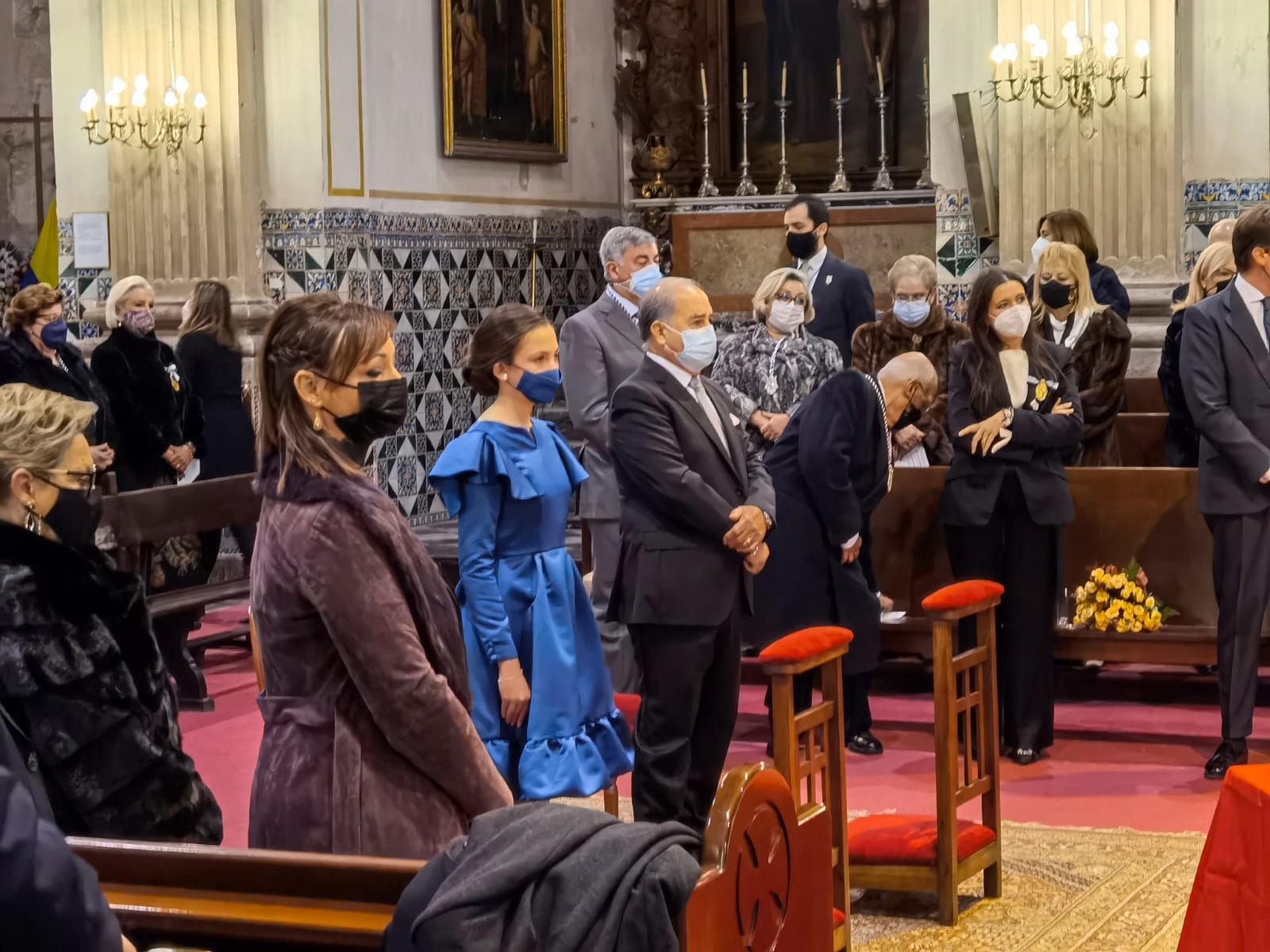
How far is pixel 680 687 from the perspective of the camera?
15.8ft

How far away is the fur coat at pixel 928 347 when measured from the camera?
7.30 meters

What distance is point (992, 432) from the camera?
600 centimetres

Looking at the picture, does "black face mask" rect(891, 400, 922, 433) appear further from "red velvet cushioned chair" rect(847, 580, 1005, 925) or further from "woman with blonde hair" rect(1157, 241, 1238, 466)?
"red velvet cushioned chair" rect(847, 580, 1005, 925)

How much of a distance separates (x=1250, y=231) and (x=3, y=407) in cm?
379

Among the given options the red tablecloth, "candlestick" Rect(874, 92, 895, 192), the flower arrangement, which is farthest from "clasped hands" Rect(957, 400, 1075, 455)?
"candlestick" Rect(874, 92, 895, 192)

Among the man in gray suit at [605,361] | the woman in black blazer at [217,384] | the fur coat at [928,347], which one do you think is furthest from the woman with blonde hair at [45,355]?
the fur coat at [928,347]

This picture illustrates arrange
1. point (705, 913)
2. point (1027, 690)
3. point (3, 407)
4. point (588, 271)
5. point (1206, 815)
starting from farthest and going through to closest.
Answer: point (588, 271), point (1027, 690), point (1206, 815), point (3, 407), point (705, 913)

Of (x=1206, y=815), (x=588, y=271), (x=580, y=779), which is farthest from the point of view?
(x=588, y=271)

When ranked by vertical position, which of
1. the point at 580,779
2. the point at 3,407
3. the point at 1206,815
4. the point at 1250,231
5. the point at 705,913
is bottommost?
the point at 1206,815

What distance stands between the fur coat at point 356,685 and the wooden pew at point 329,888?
0.99 ft

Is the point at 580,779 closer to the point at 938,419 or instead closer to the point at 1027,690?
the point at 1027,690

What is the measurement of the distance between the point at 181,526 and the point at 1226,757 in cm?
404

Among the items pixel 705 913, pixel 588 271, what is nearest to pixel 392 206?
pixel 588 271

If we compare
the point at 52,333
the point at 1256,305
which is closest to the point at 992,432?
the point at 1256,305
